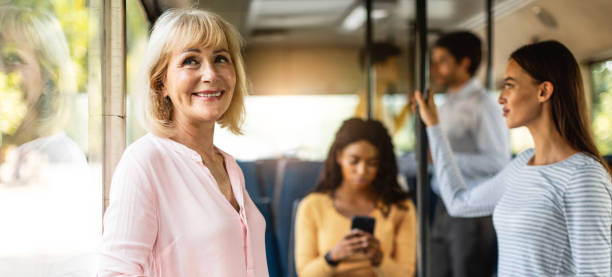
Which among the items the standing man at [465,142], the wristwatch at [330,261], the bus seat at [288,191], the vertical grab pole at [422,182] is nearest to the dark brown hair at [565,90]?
the vertical grab pole at [422,182]

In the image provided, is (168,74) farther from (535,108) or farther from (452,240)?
(452,240)

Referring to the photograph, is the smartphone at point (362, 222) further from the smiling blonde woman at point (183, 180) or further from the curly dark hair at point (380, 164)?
the smiling blonde woman at point (183, 180)

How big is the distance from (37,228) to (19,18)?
371 millimetres

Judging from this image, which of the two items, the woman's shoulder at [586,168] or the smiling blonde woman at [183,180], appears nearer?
the smiling blonde woman at [183,180]

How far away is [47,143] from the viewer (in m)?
0.94

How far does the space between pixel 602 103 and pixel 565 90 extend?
1.20 metres

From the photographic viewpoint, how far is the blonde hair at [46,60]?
837 mm

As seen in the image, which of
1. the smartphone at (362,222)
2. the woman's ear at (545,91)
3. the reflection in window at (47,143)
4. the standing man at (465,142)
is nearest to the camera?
the reflection in window at (47,143)

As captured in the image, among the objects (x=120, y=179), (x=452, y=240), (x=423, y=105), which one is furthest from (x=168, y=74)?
(x=452, y=240)

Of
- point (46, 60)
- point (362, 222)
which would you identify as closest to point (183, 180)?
point (46, 60)

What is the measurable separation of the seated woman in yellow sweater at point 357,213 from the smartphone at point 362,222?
1.1 inches

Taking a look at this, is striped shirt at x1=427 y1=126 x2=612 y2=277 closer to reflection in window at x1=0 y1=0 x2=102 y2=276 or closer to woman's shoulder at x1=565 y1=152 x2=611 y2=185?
woman's shoulder at x1=565 y1=152 x2=611 y2=185

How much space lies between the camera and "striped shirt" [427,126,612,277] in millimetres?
1256

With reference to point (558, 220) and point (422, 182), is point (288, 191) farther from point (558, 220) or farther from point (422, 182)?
point (558, 220)
